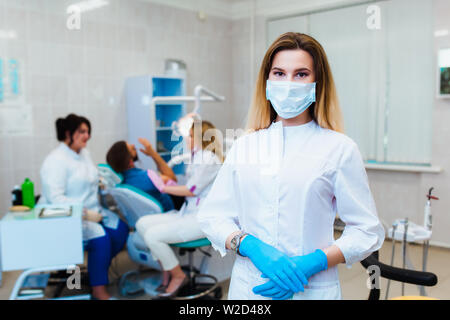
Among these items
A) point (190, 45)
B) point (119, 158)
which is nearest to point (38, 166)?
point (119, 158)

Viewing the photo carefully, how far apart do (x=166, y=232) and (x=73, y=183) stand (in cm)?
74

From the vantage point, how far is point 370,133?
Result: 2.39m

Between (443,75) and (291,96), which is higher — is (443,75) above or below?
above

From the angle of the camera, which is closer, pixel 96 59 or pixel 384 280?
pixel 384 280

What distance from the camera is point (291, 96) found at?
0.92 meters

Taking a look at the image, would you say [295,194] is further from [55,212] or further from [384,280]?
[384,280]

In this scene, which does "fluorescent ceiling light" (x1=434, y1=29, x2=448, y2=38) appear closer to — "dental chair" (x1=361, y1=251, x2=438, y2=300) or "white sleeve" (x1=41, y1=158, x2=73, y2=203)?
"dental chair" (x1=361, y1=251, x2=438, y2=300)

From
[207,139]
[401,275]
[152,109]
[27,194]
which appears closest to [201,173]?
[207,139]

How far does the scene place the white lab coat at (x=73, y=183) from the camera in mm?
2596

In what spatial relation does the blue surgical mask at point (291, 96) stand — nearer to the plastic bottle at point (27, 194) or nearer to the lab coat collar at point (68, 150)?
the plastic bottle at point (27, 194)

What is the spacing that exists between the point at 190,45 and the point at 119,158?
2.14 m

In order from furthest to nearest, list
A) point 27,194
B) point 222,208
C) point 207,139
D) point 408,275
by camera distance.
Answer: point 27,194 < point 207,139 < point 408,275 < point 222,208
